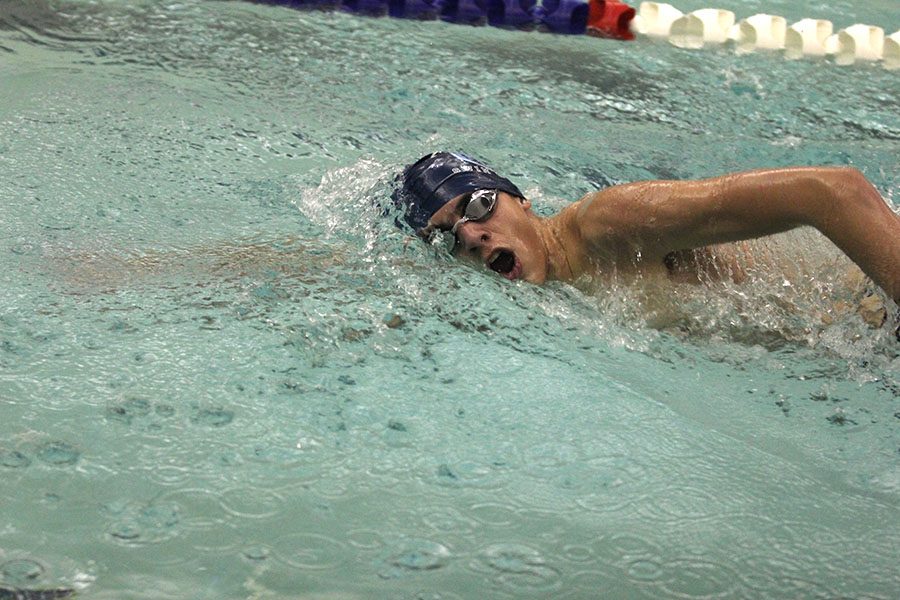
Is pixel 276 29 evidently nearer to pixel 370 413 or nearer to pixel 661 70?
pixel 661 70

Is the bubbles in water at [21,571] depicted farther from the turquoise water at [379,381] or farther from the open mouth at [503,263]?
the open mouth at [503,263]

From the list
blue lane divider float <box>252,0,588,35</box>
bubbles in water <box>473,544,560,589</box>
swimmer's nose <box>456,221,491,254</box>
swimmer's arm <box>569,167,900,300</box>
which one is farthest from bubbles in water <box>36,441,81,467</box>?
blue lane divider float <box>252,0,588,35</box>

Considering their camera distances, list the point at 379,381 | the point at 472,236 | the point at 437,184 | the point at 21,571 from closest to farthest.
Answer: the point at 21,571 → the point at 379,381 → the point at 472,236 → the point at 437,184

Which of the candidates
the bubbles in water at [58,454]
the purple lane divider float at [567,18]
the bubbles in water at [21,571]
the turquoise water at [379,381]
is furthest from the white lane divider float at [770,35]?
the bubbles in water at [21,571]

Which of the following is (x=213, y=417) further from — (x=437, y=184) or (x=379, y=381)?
(x=437, y=184)

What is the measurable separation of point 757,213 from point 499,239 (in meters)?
0.72

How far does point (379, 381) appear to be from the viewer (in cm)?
238

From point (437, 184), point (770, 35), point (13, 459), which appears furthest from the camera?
→ point (770, 35)

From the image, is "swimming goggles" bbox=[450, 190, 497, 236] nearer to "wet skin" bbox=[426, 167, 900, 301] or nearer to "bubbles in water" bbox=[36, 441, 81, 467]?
"wet skin" bbox=[426, 167, 900, 301]

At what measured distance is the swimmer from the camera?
7.21ft

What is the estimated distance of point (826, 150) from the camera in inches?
160

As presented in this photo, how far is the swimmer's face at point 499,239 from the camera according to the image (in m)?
2.76

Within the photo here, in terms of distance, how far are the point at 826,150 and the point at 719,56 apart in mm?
1141

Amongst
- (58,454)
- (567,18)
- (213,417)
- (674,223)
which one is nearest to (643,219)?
(674,223)
